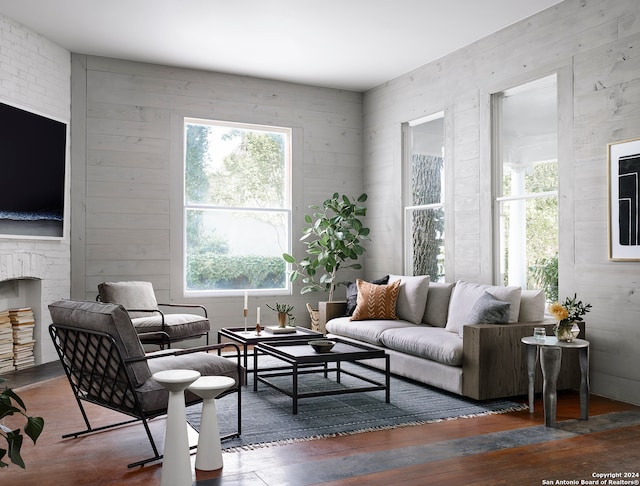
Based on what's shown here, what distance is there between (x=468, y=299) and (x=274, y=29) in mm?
3110

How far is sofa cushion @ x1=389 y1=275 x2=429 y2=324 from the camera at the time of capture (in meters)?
5.93

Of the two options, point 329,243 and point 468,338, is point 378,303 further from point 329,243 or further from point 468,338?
point 468,338

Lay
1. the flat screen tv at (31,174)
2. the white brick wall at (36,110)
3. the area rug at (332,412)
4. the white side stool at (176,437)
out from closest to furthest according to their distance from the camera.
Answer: the white side stool at (176,437) → the area rug at (332,412) → the flat screen tv at (31,174) → the white brick wall at (36,110)

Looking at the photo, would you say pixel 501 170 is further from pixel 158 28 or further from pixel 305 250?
pixel 158 28

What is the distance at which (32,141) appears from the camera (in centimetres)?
570

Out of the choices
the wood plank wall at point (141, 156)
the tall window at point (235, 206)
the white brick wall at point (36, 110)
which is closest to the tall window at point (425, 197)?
the wood plank wall at point (141, 156)

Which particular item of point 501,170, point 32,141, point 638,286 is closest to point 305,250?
point 501,170

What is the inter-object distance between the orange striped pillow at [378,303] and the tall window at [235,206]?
1.62 m

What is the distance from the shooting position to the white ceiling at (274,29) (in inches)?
203

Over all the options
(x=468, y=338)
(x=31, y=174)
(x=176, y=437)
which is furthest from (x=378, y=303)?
→ (x=31, y=174)

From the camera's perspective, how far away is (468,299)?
5.27m

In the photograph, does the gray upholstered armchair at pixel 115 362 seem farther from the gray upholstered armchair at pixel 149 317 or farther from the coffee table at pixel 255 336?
the gray upholstered armchair at pixel 149 317

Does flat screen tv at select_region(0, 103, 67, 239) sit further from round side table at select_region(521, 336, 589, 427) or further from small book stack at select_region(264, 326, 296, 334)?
round side table at select_region(521, 336, 589, 427)

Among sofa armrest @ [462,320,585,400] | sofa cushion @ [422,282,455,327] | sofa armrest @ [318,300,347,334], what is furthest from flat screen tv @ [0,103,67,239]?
sofa armrest @ [462,320,585,400]
